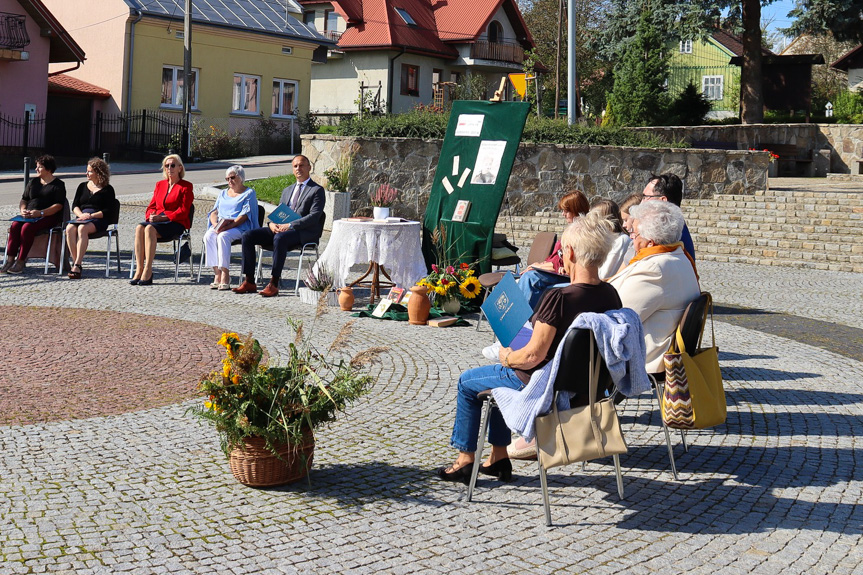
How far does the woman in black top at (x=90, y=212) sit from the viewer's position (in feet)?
40.0

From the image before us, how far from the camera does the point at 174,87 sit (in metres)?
37.3

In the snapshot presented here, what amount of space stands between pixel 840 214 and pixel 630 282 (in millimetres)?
13661

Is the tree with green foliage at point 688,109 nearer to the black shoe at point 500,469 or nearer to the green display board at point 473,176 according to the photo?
the green display board at point 473,176

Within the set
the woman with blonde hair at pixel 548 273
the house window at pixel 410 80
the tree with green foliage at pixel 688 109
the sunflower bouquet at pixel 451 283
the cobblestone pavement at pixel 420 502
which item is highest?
the house window at pixel 410 80

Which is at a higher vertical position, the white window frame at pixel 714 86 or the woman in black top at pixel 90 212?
the white window frame at pixel 714 86

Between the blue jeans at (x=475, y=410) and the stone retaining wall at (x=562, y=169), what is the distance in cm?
1358

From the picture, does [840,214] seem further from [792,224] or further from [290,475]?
[290,475]

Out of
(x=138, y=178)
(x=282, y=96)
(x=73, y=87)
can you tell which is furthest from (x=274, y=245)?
(x=282, y=96)

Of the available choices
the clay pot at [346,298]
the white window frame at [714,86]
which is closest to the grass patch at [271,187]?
the clay pot at [346,298]

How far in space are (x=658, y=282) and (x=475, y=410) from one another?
4.21ft

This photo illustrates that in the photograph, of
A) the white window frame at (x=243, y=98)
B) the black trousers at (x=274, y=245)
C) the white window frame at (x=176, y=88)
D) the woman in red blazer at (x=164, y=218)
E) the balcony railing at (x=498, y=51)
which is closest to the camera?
the black trousers at (x=274, y=245)

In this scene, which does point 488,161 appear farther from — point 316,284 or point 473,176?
point 316,284

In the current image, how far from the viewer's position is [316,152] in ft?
63.2

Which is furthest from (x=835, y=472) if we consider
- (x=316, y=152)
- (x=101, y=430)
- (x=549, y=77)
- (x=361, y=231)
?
(x=549, y=77)
